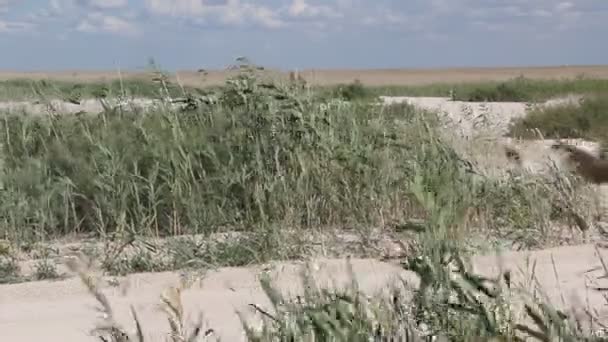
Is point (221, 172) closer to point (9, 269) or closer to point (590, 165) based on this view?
point (9, 269)

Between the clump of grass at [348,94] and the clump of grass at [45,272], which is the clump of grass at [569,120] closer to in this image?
the clump of grass at [348,94]

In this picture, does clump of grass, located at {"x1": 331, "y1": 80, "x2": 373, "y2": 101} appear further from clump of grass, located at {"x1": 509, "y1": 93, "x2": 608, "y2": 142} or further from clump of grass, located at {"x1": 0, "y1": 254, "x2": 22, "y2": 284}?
clump of grass, located at {"x1": 0, "y1": 254, "x2": 22, "y2": 284}

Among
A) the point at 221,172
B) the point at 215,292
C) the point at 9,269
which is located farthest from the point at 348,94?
the point at 215,292

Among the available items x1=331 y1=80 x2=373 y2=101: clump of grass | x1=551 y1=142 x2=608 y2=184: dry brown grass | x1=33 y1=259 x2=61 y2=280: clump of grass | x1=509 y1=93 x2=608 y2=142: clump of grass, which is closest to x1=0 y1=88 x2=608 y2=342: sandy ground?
x1=33 y1=259 x2=61 y2=280: clump of grass

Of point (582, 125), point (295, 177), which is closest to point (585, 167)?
point (295, 177)

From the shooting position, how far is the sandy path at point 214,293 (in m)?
5.13

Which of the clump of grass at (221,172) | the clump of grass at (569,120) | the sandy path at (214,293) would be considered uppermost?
the clump of grass at (221,172)

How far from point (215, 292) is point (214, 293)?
0.13ft

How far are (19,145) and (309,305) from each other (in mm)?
6629

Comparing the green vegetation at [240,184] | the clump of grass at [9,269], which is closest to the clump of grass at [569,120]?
the green vegetation at [240,184]

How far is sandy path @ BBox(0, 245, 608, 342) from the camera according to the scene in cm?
513

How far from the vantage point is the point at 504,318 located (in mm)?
3215

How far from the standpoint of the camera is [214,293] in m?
5.86

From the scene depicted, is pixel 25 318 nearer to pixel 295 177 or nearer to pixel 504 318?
pixel 295 177
